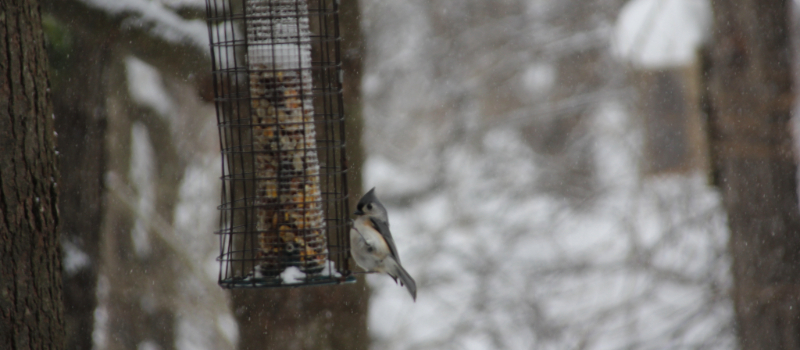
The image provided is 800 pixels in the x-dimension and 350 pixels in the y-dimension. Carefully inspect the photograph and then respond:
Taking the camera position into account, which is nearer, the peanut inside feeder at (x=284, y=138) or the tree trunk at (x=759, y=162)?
the peanut inside feeder at (x=284, y=138)

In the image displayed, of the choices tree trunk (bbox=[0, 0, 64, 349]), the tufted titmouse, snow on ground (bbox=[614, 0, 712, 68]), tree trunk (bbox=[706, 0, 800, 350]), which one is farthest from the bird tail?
snow on ground (bbox=[614, 0, 712, 68])

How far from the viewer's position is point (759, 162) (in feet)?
17.5

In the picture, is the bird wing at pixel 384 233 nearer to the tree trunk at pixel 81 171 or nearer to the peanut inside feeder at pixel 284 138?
the peanut inside feeder at pixel 284 138

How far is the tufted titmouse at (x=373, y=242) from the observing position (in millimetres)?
2607

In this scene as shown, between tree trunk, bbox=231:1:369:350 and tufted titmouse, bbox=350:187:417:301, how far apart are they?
57.2 inches

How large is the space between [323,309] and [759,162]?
3.89m

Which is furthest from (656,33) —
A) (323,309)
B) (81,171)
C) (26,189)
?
(26,189)

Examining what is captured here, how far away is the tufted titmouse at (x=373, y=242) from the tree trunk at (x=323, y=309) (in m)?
1.45

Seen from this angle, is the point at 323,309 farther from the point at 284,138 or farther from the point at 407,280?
the point at 284,138

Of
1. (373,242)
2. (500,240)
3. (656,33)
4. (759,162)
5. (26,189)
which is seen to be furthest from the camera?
(656,33)

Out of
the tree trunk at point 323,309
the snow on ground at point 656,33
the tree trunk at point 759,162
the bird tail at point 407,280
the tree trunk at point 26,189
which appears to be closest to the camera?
the tree trunk at point 26,189

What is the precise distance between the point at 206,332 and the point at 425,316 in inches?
74.9

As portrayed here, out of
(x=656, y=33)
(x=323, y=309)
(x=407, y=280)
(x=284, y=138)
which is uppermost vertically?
(x=656, y=33)

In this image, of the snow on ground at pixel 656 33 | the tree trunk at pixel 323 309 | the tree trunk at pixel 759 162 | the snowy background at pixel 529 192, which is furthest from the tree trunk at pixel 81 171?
the tree trunk at pixel 759 162
